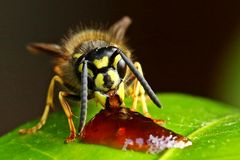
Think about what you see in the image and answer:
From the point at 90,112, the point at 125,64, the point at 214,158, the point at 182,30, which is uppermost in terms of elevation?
the point at 182,30

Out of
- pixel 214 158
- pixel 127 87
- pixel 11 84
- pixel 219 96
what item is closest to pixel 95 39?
pixel 127 87

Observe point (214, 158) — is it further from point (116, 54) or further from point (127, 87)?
point (127, 87)

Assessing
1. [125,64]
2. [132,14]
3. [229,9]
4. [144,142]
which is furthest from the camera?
[132,14]

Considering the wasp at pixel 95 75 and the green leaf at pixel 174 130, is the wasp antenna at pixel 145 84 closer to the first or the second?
the wasp at pixel 95 75

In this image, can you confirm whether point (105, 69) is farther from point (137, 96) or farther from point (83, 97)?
point (137, 96)

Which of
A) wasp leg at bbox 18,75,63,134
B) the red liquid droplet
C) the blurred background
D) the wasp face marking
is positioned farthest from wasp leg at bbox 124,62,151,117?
the blurred background
